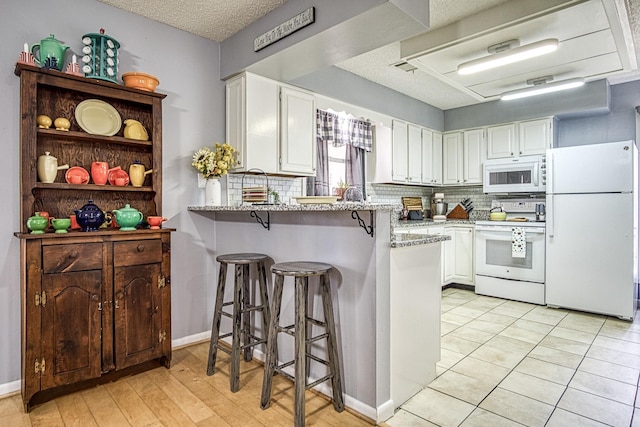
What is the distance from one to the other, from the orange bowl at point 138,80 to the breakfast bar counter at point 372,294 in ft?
3.70

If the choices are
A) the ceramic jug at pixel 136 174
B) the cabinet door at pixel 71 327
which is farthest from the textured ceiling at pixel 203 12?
the cabinet door at pixel 71 327

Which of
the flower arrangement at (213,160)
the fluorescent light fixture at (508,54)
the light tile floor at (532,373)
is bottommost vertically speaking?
the light tile floor at (532,373)

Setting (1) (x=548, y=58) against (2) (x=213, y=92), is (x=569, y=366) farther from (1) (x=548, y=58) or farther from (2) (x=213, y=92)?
(2) (x=213, y=92)

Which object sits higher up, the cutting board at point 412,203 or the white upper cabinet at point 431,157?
the white upper cabinet at point 431,157

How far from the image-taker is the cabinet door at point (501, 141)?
193 inches

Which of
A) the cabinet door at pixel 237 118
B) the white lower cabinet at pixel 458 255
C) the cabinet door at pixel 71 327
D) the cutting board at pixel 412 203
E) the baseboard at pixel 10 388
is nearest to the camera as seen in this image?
the cabinet door at pixel 71 327

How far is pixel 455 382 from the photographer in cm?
235

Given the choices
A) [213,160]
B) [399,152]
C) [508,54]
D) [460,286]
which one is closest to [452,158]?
[399,152]

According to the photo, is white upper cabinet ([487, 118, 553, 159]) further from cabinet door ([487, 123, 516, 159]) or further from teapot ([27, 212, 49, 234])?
teapot ([27, 212, 49, 234])

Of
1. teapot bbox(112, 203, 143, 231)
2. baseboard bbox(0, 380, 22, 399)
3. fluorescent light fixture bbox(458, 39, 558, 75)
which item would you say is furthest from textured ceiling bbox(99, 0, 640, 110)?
baseboard bbox(0, 380, 22, 399)

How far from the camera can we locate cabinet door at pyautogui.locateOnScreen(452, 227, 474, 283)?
4.88 meters

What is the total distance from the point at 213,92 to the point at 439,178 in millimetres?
3724

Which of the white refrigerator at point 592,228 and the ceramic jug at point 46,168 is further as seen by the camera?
the white refrigerator at point 592,228

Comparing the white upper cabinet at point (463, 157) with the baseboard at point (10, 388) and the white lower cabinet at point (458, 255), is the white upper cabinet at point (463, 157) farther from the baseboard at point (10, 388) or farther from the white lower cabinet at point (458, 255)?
the baseboard at point (10, 388)
